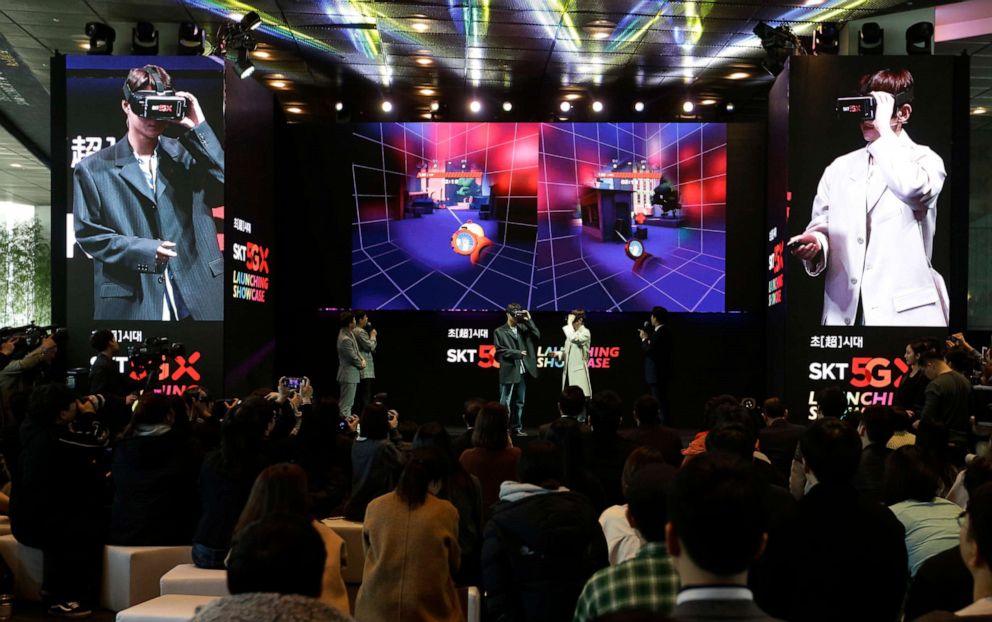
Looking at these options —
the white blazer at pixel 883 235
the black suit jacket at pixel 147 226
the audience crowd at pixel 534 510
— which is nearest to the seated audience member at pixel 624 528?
the audience crowd at pixel 534 510

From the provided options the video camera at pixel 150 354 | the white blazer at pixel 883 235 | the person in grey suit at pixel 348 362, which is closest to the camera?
the video camera at pixel 150 354

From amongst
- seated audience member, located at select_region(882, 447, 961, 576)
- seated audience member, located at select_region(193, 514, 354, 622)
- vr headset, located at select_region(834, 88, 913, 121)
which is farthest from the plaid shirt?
vr headset, located at select_region(834, 88, 913, 121)

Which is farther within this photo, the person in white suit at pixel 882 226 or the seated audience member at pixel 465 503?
the person in white suit at pixel 882 226

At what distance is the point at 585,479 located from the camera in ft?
14.6

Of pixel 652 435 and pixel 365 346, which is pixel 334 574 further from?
pixel 365 346

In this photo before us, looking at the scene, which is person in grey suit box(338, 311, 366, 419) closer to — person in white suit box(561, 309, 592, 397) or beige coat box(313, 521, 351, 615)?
person in white suit box(561, 309, 592, 397)

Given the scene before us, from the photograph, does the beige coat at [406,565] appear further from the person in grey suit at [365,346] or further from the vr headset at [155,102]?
the person in grey suit at [365,346]

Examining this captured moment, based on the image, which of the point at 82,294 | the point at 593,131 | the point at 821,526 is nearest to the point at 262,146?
the point at 82,294

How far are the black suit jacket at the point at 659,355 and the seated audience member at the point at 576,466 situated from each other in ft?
23.9

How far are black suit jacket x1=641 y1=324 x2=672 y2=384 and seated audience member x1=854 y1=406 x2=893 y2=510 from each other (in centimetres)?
713

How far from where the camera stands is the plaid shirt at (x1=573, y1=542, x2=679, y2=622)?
209cm

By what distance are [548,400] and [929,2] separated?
6.80m

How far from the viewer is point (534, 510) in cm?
326

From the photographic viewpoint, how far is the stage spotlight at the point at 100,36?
10508 mm
